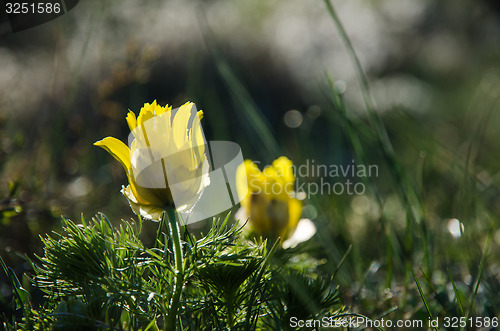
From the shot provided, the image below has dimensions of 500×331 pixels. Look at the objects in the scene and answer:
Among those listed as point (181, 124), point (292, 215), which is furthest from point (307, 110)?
point (181, 124)

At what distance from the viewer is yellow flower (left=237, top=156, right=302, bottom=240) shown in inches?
31.0

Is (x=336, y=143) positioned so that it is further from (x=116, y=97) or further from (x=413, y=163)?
(x=116, y=97)

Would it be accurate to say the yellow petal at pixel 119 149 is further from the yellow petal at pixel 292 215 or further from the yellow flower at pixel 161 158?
the yellow petal at pixel 292 215

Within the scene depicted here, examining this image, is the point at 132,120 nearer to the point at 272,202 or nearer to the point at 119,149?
the point at 119,149

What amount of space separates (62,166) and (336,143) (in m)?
0.76

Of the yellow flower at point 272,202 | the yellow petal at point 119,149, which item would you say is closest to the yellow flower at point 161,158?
the yellow petal at point 119,149

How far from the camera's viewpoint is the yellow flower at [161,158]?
53 cm

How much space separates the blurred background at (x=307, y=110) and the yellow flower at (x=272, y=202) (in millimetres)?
85

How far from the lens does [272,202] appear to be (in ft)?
2.59

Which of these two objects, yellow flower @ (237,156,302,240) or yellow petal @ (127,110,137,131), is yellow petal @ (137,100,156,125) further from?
yellow flower @ (237,156,302,240)

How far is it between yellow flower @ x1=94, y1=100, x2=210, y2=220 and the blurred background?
32 cm

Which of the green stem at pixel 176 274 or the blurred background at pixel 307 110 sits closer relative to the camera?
the green stem at pixel 176 274

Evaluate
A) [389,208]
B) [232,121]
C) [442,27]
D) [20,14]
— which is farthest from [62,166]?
[442,27]

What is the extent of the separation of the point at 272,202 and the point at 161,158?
294 millimetres
